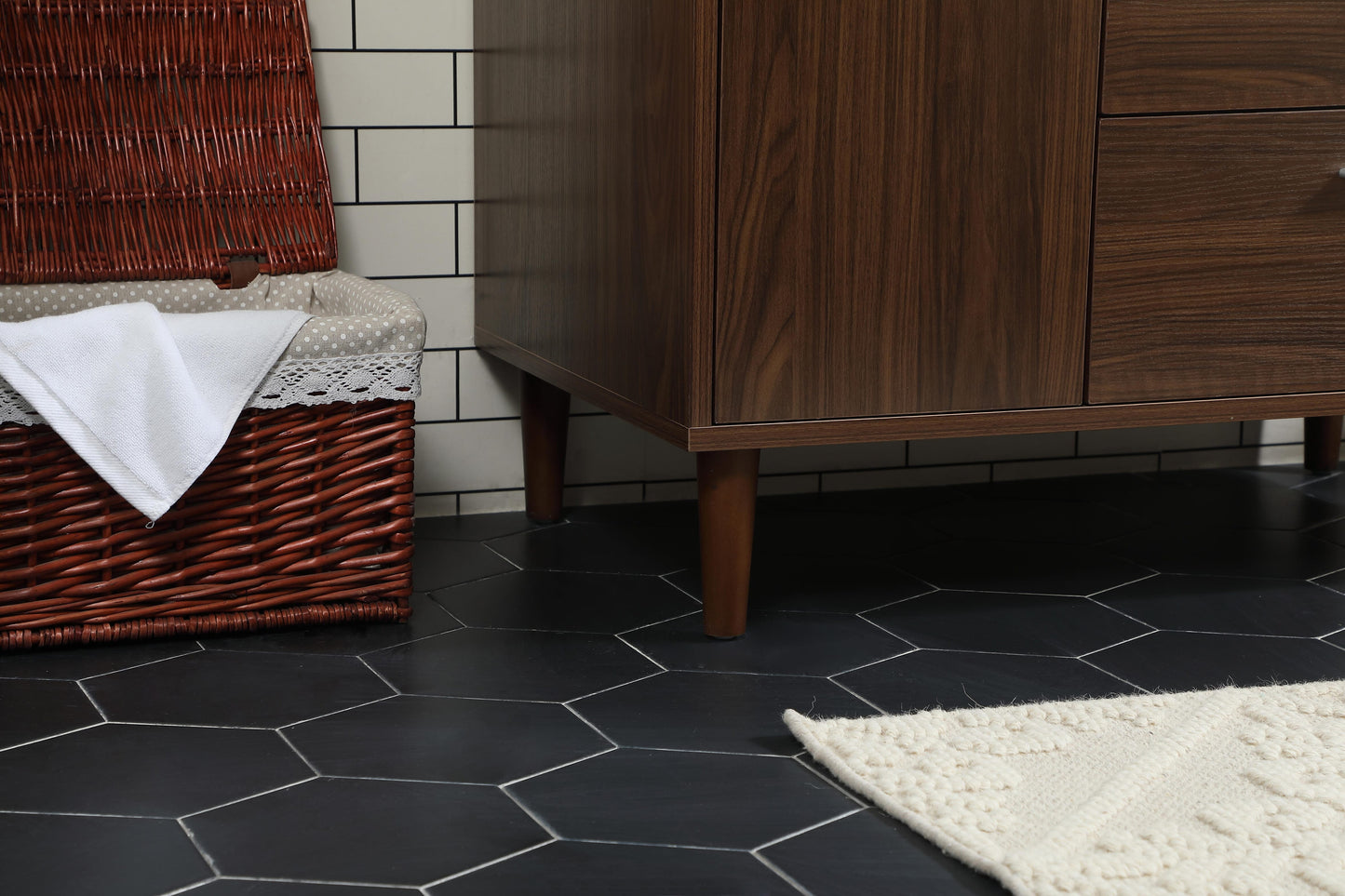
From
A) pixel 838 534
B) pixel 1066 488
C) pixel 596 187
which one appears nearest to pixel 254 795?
pixel 596 187

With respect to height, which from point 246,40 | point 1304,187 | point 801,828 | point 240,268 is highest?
point 246,40

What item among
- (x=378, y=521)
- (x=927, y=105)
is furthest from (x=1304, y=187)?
(x=378, y=521)

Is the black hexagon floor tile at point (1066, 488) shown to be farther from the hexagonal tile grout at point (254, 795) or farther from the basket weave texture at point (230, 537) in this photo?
the hexagonal tile grout at point (254, 795)

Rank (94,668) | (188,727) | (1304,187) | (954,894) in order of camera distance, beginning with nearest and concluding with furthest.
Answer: (954,894), (188,727), (94,668), (1304,187)

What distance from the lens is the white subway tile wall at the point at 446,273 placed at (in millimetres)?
1637

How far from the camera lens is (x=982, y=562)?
1555 millimetres

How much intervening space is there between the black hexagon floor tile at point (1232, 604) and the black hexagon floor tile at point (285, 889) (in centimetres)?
82

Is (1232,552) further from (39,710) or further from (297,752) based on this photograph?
(39,710)

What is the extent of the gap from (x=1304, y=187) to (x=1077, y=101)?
25 cm

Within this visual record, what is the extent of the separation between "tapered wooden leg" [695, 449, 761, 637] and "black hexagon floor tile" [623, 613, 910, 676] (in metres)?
0.04

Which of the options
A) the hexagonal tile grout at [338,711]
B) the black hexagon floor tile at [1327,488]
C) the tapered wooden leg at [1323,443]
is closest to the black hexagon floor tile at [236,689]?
the hexagonal tile grout at [338,711]

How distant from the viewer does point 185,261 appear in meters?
1.53

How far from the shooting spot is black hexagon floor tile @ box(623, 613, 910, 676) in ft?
4.04

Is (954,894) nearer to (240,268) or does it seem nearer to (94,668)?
(94,668)
